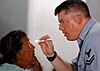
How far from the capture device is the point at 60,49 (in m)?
2.04

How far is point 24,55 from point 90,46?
488mm

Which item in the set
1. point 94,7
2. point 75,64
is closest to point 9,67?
point 75,64

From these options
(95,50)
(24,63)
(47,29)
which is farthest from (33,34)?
(95,50)

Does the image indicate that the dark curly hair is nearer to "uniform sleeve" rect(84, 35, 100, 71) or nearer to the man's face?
the man's face

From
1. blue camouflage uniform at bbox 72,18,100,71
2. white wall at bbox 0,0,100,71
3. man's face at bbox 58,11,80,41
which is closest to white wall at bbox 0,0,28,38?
white wall at bbox 0,0,100,71

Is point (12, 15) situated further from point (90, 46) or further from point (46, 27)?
point (90, 46)

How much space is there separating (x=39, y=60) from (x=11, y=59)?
1.89 feet

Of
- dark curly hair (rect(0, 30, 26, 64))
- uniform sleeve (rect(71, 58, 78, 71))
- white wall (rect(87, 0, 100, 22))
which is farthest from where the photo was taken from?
white wall (rect(87, 0, 100, 22))

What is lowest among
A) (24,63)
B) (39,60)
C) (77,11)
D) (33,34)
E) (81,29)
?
(39,60)

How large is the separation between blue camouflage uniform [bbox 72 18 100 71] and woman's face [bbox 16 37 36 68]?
365mm

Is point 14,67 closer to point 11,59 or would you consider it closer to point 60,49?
point 11,59

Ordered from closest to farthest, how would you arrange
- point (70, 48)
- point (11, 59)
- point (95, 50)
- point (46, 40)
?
point (95, 50), point (11, 59), point (46, 40), point (70, 48)

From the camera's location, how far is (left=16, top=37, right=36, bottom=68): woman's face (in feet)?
4.83

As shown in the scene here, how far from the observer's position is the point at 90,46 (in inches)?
49.5
